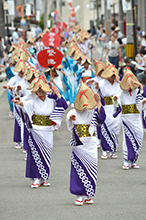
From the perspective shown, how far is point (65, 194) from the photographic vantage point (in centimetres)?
748

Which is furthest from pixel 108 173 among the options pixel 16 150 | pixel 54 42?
pixel 54 42

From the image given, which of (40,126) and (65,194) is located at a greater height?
(40,126)

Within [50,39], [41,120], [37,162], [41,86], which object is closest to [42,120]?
[41,120]

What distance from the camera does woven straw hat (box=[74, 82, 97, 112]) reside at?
6777mm

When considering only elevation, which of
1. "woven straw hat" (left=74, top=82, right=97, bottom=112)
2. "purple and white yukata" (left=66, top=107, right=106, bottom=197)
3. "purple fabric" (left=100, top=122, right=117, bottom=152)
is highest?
"woven straw hat" (left=74, top=82, right=97, bottom=112)

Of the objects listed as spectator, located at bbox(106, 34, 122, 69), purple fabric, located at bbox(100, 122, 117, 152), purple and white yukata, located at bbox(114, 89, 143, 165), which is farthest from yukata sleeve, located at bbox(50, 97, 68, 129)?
spectator, located at bbox(106, 34, 122, 69)

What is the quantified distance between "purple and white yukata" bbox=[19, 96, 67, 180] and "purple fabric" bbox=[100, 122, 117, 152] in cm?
229

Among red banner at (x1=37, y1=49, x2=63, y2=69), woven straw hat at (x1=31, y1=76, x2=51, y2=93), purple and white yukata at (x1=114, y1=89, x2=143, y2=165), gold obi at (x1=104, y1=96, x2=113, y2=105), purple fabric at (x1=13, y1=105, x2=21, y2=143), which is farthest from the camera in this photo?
purple fabric at (x1=13, y1=105, x2=21, y2=143)

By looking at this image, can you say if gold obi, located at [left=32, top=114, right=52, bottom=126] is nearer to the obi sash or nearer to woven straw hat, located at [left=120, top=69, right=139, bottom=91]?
the obi sash

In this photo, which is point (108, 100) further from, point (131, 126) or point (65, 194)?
point (65, 194)

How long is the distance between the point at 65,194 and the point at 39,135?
0.95m

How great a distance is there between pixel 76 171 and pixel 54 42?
864 centimetres

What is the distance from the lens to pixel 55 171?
29.5 feet

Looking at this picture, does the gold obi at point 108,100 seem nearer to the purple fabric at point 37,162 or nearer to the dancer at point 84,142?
the purple fabric at point 37,162
